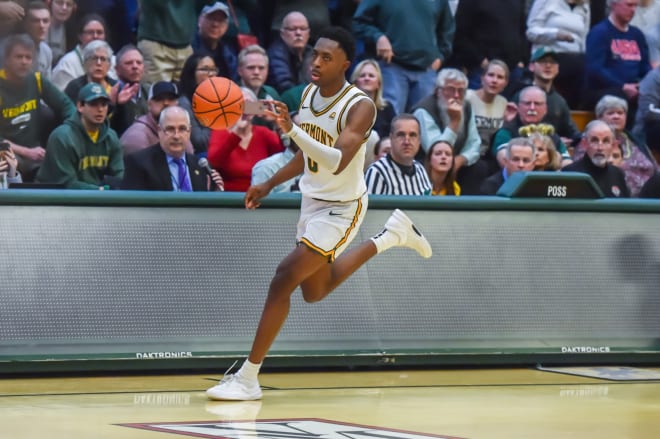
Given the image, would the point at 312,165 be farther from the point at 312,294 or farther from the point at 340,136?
the point at 312,294

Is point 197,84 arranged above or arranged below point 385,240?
above

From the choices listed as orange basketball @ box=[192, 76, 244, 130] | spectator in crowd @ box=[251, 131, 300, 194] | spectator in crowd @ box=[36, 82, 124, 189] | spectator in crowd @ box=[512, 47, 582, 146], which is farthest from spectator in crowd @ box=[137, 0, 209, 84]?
orange basketball @ box=[192, 76, 244, 130]

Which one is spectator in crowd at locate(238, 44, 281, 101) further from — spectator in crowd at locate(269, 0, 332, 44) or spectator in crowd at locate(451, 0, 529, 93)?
spectator in crowd at locate(451, 0, 529, 93)

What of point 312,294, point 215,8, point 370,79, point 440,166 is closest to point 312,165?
point 312,294

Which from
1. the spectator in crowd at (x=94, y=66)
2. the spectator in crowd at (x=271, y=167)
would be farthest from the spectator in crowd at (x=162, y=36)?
the spectator in crowd at (x=271, y=167)

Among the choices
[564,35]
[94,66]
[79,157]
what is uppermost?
[564,35]

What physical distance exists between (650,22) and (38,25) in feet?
28.6

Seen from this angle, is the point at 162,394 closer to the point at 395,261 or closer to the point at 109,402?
the point at 109,402

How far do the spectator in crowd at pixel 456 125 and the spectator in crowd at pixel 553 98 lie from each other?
1518 mm

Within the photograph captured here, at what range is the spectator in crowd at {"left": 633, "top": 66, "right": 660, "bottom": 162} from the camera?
50.4 ft

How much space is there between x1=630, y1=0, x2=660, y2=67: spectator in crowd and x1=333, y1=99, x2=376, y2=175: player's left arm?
374 inches

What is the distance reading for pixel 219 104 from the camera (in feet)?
25.9

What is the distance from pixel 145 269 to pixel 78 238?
53cm

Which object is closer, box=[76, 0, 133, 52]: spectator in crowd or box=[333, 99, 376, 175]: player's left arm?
box=[333, 99, 376, 175]: player's left arm
